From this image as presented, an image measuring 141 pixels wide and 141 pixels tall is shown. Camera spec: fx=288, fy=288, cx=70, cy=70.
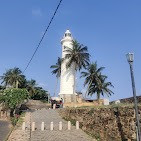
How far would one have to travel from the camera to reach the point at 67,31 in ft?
193

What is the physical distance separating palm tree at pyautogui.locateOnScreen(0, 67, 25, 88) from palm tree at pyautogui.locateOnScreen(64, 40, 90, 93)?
17.1 meters

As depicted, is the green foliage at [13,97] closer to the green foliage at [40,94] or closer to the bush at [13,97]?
the bush at [13,97]

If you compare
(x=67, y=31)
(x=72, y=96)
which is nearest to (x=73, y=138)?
(x=72, y=96)

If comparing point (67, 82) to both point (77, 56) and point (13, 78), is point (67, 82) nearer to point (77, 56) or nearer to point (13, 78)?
point (77, 56)

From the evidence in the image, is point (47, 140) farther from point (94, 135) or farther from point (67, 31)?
point (67, 31)

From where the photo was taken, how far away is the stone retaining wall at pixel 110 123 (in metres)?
17.7

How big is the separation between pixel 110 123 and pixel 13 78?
49958 mm

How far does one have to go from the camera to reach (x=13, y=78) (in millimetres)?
66875

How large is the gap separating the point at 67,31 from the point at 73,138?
4042cm

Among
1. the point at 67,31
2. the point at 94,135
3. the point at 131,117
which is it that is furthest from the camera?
the point at 67,31

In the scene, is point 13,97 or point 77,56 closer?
point 13,97

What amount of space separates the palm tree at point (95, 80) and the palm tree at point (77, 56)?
165 cm

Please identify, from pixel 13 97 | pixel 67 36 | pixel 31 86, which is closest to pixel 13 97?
pixel 13 97

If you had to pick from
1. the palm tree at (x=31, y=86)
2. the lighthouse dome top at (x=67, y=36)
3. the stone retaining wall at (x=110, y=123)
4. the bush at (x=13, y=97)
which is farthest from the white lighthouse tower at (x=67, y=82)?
the stone retaining wall at (x=110, y=123)
